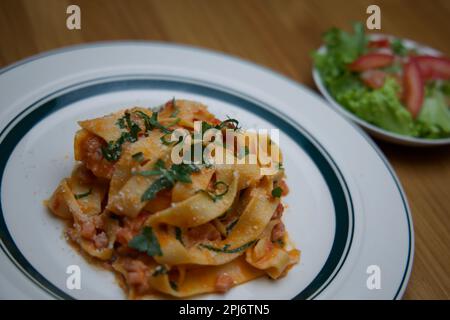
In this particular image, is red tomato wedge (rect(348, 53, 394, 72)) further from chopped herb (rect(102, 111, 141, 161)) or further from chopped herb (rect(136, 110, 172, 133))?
chopped herb (rect(102, 111, 141, 161))

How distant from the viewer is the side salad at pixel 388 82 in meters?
4.27

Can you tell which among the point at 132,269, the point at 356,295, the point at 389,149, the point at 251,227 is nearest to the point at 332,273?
the point at 356,295

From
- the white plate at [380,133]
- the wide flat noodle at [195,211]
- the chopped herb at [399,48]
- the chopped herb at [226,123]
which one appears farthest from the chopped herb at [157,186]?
the chopped herb at [399,48]

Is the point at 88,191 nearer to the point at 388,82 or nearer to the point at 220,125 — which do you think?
the point at 220,125

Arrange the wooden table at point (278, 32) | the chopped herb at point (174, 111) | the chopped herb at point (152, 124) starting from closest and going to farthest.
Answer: the chopped herb at point (152, 124) < the chopped herb at point (174, 111) < the wooden table at point (278, 32)

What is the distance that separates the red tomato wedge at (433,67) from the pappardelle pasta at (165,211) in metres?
2.39

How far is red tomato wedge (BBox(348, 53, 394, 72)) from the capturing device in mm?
4672

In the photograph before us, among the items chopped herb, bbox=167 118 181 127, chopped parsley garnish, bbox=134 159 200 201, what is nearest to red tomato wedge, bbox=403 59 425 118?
chopped herb, bbox=167 118 181 127

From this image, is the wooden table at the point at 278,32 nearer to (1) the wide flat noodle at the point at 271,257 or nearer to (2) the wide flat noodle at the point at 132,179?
(1) the wide flat noodle at the point at 271,257

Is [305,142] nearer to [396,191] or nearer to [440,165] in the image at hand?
[396,191]

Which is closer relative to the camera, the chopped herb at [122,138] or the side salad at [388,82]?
the chopped herb at [122,138]

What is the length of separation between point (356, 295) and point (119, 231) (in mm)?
1333

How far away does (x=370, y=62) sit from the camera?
184 inches

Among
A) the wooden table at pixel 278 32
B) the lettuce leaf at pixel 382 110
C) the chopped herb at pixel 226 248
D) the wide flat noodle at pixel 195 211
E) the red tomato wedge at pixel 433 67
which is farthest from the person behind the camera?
the red tomato wedge at pixel 433 67
